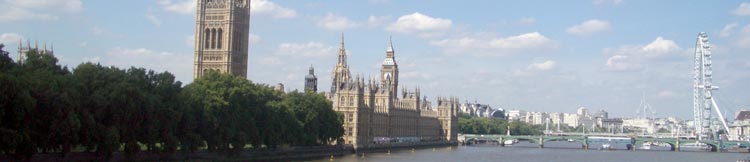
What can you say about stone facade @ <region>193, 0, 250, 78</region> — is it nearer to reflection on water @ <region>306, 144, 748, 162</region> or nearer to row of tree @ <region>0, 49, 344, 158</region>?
reflection on water @ <region>306, 144, 748, 162</region>

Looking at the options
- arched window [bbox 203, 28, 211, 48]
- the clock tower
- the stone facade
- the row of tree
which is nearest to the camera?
the row of tree

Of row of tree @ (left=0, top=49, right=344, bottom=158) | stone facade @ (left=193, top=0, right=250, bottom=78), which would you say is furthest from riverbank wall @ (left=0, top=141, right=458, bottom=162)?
stone facade @ (left=193, top=0, right=250, bottom=78)

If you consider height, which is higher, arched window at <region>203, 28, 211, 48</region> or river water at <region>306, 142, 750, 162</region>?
arched window at <region>203, 28, 211, 48</region>

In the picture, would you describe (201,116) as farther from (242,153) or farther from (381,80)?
(381,80)

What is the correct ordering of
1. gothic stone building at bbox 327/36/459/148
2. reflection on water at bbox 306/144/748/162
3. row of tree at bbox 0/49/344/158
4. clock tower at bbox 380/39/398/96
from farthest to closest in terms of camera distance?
clock tower at bbox 380/39/398/96, gothic stone building at bbox 327/36/459/148, reflection on water at bbox 306/144/748/162, row of tree at bbox 0/49/344/158

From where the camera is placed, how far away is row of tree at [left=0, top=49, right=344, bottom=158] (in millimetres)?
50562

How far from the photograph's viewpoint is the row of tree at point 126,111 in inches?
1991

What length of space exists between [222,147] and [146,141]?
38.3ft

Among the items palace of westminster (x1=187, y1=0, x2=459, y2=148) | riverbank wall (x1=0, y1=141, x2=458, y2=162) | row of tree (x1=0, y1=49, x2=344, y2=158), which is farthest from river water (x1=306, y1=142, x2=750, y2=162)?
row of tree (x1=0, y1=49, x2=344, y2=158)

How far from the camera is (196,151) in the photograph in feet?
241

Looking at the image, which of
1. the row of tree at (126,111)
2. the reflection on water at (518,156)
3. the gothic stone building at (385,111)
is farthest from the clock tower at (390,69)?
the row of tree at (126,111)

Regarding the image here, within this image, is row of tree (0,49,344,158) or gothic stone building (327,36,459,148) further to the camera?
gothic stone building (327,36,459,148)

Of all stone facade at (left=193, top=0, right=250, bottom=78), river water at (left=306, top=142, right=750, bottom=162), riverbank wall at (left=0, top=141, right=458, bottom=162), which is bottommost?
river water at (left=306, top=142, right=750, bottom=162)

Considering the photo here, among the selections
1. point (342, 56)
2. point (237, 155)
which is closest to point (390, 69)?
point (342, 56)
